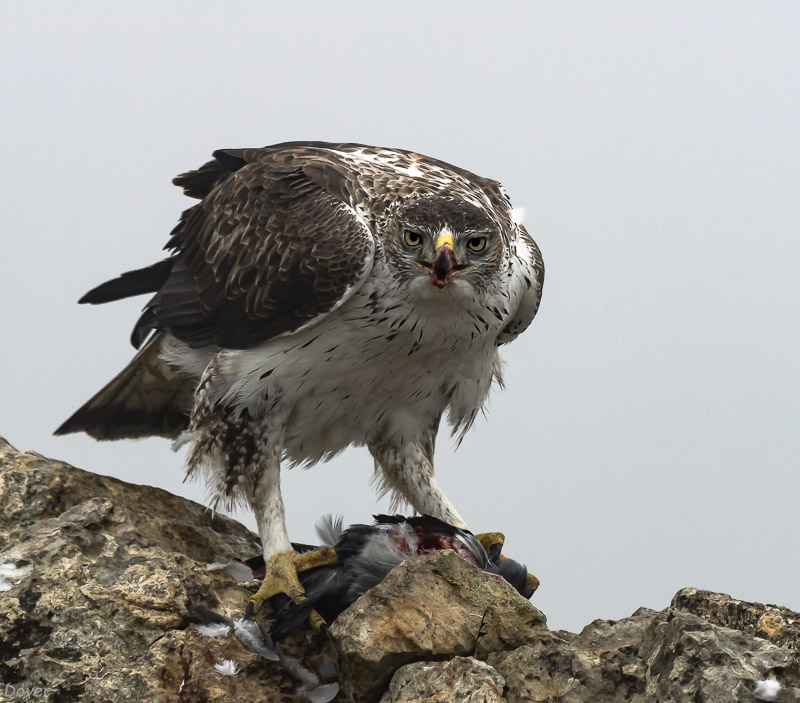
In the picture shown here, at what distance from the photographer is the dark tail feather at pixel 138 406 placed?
6730mm

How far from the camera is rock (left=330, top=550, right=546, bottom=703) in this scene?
4.48 metres

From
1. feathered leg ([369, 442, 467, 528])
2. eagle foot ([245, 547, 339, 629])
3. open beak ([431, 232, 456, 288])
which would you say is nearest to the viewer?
open beak ([431, 232, 456, 288])

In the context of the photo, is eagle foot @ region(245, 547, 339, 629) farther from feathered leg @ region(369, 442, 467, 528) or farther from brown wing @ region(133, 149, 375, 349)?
brown wing @ region(133, 149, 375, 349)

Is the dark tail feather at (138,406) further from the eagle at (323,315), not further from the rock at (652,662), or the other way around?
the rock at (652,662)

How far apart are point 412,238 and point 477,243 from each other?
0.31 m

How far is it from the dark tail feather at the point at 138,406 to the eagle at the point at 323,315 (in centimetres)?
1

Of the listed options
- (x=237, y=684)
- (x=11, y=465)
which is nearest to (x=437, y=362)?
(x=237, y=684)

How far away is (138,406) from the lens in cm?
688

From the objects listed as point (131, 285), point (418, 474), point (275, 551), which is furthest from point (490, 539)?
point (131, 285)

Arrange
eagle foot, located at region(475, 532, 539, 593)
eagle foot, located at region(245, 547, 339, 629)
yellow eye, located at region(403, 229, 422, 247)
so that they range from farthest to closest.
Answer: eagle foot, located at region(475, 532, 539, 593)
eagle foot, located at region(245, 547, 339, 629)
yellow eye, located at region(403, 229, 422, 247)

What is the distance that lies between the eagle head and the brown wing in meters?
0.22

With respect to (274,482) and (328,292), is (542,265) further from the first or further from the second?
(274,482)

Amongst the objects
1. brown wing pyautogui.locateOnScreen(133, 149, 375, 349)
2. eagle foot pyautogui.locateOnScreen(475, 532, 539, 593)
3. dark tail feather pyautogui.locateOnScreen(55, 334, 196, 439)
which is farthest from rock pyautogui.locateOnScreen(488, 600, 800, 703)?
dark tail feather pyautogui.locateOnScreen(55, 334, 196, 439)

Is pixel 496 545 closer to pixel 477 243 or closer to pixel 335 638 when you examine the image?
pixel 335 638
